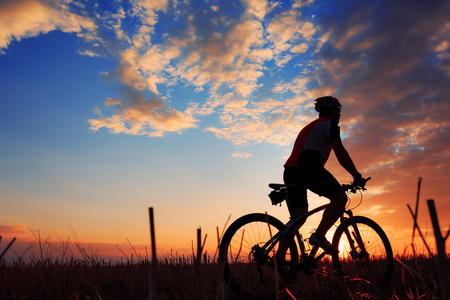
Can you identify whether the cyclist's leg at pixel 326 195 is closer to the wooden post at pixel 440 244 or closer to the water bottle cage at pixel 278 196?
the water bottle cage at pixel 278 196

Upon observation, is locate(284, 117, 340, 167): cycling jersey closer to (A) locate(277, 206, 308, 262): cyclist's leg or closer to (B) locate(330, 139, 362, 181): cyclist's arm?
(B) locate(330, 139, 362, 181): cyclist's arm

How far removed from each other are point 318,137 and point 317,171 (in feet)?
1.73

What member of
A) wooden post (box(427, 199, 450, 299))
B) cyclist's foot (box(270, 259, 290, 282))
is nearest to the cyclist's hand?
cyclist's foot (box(270, 259, 290, 282))

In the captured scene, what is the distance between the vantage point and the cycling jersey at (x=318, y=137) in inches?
222

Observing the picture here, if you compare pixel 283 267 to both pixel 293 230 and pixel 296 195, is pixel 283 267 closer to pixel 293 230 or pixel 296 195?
pixel 293 230

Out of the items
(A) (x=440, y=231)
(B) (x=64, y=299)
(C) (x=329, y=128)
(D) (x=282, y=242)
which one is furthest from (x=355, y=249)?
(A) (x=440, y=231)

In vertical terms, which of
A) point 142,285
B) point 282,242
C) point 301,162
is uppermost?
point 301,162

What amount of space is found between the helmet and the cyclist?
0.29 meters

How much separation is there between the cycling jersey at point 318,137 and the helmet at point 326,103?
40cm

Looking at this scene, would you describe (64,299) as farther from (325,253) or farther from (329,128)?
(329,128)

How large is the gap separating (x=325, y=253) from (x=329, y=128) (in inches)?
76.4

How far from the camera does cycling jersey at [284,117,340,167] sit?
5.64m

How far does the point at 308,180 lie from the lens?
5594 millimetres

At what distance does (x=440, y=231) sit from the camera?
129cm
